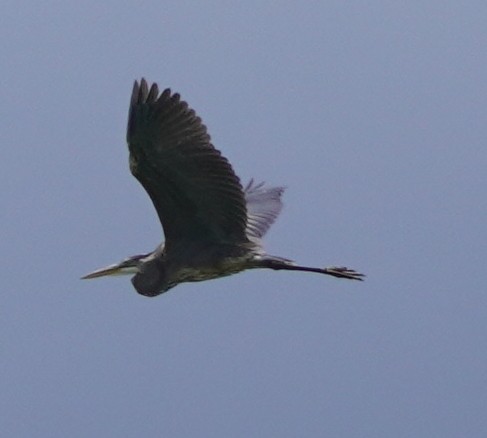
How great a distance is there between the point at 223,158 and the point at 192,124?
1.10 ft

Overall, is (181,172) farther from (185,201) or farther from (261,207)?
(261,207)

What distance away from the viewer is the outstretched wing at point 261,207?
473 inches

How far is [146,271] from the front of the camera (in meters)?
10.9

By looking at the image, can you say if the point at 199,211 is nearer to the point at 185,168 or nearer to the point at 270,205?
the point at 185,168

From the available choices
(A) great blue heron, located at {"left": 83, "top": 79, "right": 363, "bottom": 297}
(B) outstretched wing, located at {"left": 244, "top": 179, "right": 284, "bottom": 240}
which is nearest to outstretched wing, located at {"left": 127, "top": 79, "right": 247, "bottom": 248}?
(A) great blue heron, located at {"left": 83, "top": 79, "right": 363, "bottom": 297}

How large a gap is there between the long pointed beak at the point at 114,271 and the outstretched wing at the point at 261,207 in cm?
97

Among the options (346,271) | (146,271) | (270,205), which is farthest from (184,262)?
(270,205)

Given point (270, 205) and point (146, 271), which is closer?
point (146, 271)

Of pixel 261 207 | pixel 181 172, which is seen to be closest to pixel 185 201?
pixel 181 172

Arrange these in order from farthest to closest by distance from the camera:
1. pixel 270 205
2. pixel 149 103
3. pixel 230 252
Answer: pixel 270 205, pixel 230 252, pixel 149 103

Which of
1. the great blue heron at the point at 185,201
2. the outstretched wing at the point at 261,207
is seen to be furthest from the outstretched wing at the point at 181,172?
the outstretched wing at the point at 261,207

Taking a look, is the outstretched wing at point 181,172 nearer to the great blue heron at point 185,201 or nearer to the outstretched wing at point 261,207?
Answer: the great blue heron at point 185,201

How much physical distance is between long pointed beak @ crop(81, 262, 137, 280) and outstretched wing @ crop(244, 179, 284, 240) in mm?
974

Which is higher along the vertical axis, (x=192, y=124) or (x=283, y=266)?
(x=192, y=124)
